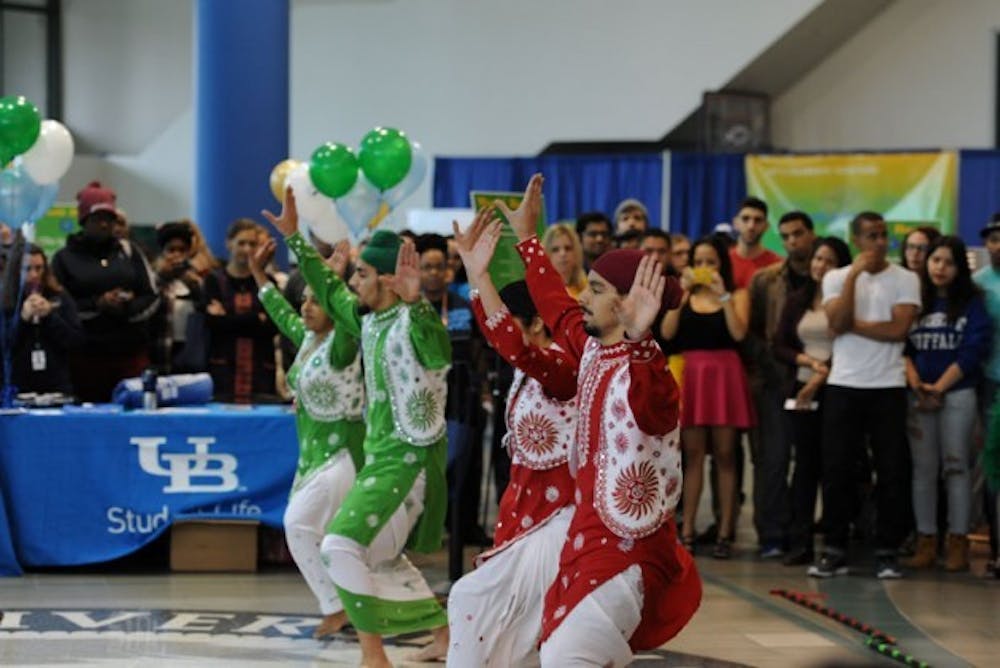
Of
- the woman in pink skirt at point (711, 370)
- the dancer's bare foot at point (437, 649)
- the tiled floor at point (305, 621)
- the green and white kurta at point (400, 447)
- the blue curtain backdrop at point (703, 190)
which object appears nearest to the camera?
the green and white kurta at point (400, 447)

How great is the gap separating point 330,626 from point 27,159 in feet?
10.4

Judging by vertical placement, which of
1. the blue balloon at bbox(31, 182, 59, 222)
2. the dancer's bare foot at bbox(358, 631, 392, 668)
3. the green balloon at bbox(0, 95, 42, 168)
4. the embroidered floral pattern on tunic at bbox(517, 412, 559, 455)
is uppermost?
the green balloon at bbox(0, 95, 42, 168)

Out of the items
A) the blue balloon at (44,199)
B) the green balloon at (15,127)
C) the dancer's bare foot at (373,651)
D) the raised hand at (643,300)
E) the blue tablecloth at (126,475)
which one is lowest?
the dancer's bare foot at (373,651)

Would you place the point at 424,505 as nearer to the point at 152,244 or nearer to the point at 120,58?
the point at 152,244

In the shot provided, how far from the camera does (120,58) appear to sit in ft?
69.9

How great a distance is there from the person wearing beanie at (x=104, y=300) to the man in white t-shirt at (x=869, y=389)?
361 cm

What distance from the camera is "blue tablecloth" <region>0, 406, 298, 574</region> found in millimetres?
8242

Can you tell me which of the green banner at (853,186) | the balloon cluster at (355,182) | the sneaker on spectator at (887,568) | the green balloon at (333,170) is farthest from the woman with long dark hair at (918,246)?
the green banner at (853,186)

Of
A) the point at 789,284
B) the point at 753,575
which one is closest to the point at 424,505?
the point at 753,575

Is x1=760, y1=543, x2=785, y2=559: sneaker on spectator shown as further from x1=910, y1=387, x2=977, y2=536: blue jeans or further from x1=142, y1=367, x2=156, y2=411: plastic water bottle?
x1=142, y1=367, x2=156, y2=411: plastic water bottle

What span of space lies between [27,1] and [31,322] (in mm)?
13590

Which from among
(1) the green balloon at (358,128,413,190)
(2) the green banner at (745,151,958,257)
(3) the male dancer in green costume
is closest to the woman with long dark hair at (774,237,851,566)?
(1) the green balloon at (358,128,413,190)

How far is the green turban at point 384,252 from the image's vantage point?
628cm

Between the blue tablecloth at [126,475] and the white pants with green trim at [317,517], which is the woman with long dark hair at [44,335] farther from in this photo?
the white pants with green trim at [317,517]
